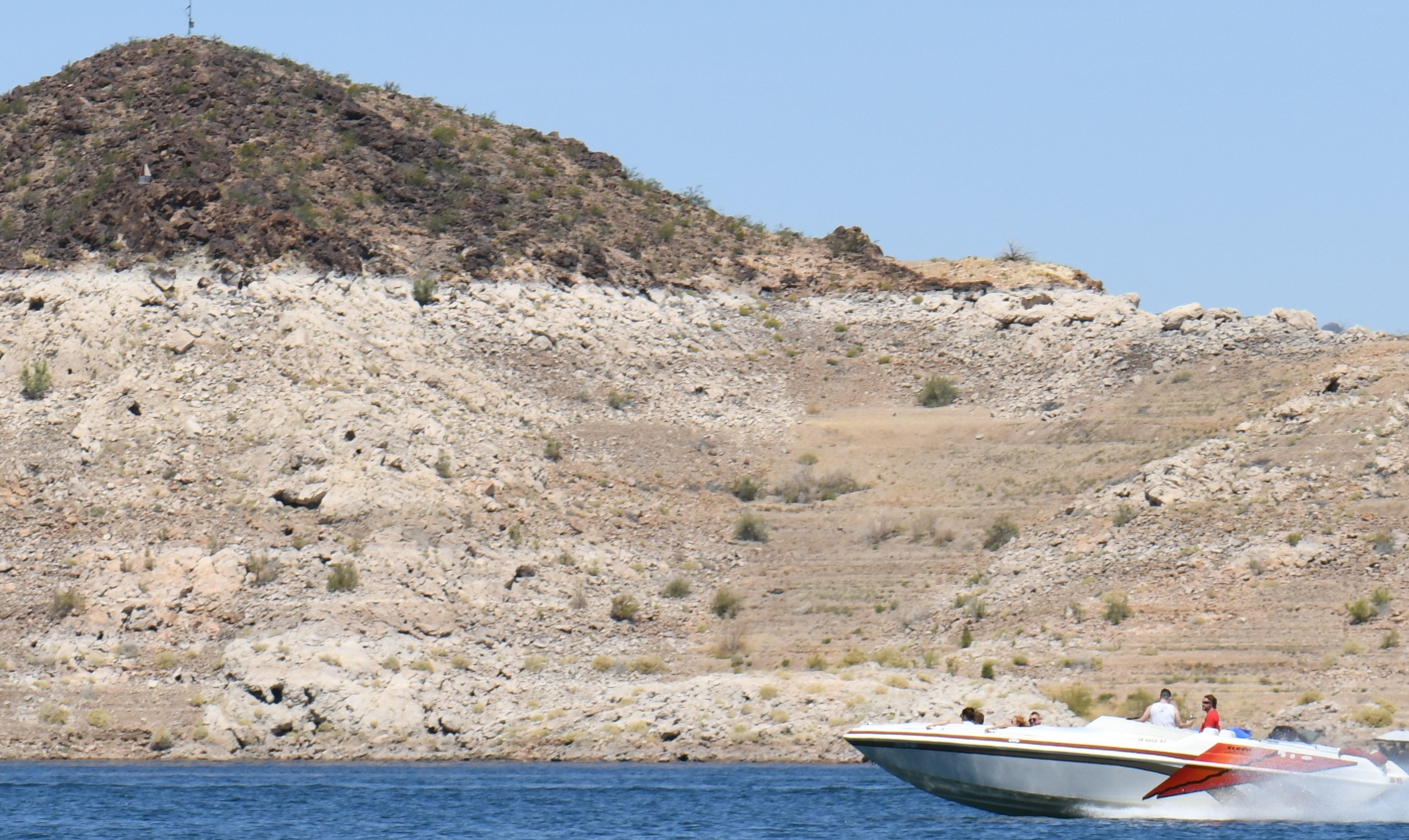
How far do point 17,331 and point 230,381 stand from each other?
793cm

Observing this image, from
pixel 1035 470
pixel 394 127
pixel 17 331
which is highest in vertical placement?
pixel 394 127

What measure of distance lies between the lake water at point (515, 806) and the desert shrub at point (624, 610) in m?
9.68

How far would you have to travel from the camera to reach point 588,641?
58125mm

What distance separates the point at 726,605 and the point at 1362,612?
59.4ft

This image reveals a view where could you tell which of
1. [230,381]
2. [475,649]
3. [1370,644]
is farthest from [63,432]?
[1370,644]

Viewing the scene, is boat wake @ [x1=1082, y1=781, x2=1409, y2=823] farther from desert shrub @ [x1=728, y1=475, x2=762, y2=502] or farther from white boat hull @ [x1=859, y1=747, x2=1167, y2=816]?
desert shrub @ [x1=728, y1=475, x2=762, y2=502]

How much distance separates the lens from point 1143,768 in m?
34.7

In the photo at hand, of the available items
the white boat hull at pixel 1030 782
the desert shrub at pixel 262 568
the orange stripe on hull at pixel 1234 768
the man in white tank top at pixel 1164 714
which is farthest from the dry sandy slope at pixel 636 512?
the man in white tank top at pixel 1164 714

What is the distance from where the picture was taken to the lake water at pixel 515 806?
3544cm

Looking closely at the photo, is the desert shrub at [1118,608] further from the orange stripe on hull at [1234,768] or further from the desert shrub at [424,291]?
the desert shrub at [424,291]

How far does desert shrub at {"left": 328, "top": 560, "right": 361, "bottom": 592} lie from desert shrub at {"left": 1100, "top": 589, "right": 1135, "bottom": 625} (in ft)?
68.1

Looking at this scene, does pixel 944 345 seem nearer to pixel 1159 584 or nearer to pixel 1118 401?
pixel 1118 401

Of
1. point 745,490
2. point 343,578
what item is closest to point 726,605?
point 745,490

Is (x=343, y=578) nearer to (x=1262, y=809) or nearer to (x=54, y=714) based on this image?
(x=54, y=714)
